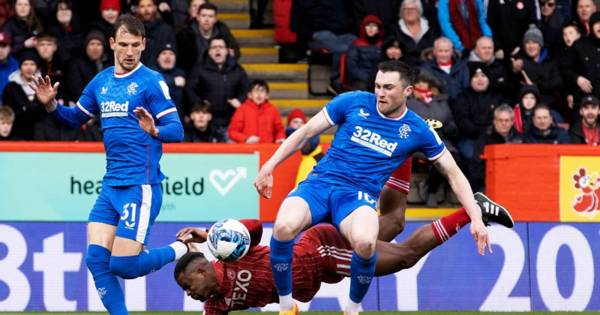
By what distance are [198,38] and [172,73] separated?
0.88 metres

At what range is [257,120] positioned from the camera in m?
17.2

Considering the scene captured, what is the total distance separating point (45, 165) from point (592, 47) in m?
7.17

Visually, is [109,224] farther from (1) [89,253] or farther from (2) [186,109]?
(2) [186,109]

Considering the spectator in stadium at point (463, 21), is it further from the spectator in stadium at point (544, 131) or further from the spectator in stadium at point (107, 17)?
the spectator in stadium at point (107, 17)

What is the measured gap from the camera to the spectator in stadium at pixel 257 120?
17156 millimetres

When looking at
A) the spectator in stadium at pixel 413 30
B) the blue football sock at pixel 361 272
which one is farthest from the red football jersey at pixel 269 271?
the spectator in stadium at pixel 413 30

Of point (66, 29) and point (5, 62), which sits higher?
point (66, 29)

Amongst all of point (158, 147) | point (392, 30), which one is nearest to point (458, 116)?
point (392, 30)

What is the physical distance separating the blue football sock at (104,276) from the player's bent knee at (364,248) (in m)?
1.87

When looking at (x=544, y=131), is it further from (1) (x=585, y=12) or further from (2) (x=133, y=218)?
(2) (x=133, y=218)

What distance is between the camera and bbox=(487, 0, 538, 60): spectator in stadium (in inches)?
771

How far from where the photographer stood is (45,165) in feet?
51.0

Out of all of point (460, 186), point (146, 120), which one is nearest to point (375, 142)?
point (460, 186)

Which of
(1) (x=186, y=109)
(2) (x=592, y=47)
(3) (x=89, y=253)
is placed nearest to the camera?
(3) (x=89, y=253)
